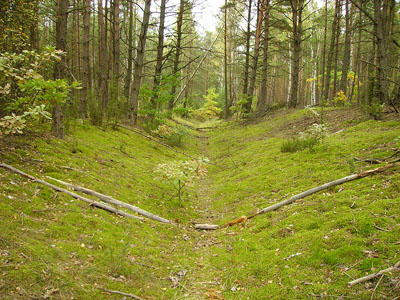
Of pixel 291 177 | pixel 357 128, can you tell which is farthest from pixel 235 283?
pixel 357 128

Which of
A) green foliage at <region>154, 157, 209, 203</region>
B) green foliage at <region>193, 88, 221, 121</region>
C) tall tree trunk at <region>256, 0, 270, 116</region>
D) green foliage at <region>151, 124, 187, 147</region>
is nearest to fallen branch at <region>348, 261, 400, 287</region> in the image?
green foliage at <region>154, 157, 209, 203</region>

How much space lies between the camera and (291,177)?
22.6 ft

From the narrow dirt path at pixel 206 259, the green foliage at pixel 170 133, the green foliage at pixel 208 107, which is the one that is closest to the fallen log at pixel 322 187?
the narrow dirt path at pixel 206 259

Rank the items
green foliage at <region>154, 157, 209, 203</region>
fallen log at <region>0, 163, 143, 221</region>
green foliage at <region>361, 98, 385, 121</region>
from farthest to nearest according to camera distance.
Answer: green foliage at <region>361, 98, 385, 121</region> < green foliage at <region>154, 157, 209, 203</region> < fallen log at <region>0, 163, 143, 221</region>

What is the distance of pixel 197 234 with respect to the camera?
5.44 metres

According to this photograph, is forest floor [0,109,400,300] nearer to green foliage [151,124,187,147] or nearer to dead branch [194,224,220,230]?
dead branch [194,224,220,230]

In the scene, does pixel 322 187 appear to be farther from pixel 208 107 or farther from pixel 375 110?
pixel 208 107

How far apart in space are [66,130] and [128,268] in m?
5.96

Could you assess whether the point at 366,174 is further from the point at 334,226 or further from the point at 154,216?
the point at 154,216

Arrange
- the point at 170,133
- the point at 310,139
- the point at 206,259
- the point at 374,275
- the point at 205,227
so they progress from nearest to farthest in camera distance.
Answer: the point at 374,275 → the point at 206,259 → the point at 205,227 → the point at 310,139 → the point at 170,133

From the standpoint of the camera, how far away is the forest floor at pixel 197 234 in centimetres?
301

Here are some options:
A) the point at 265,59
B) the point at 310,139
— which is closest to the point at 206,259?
the point at 310,139

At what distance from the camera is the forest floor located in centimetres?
301

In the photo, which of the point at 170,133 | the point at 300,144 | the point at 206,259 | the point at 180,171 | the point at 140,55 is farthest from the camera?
the point at 170,133
